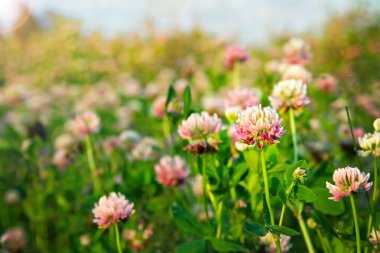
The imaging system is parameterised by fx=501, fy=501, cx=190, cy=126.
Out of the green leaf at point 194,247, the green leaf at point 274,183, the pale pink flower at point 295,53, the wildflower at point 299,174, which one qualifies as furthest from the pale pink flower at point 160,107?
the wildflower at point 299,174

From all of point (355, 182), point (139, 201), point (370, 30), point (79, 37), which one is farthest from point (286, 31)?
point (355, 182)

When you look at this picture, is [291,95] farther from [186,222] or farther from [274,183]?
[186,222]

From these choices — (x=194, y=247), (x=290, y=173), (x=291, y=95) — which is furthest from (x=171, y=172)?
(x=290, y=173)

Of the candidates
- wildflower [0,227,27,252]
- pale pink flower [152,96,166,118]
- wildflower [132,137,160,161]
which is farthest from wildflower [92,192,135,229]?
pale pink flower [152,96,166,118]

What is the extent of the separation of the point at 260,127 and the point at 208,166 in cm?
40

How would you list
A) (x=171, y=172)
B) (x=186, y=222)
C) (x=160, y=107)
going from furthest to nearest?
1. (x=160, y=107)
2. (x=171, y=172)
3. (x=186, y=222)

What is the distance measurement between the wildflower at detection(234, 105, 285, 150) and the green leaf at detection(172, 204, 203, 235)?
42cm

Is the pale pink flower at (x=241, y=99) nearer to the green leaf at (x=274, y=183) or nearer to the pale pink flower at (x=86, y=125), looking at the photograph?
the green leaf at (x=274, y=183)

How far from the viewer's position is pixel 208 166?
1.30m

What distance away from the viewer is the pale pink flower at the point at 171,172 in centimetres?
148

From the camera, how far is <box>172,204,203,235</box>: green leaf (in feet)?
4.21

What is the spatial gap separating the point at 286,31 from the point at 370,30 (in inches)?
62.1

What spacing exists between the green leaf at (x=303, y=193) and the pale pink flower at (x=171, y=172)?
0.54 meters

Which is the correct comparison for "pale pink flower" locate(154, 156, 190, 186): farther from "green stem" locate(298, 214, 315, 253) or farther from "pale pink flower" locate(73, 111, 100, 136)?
"pale pink flower" locate(73, 111, 100, 136)
